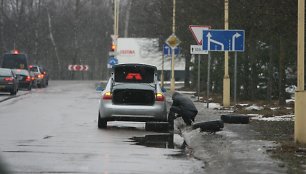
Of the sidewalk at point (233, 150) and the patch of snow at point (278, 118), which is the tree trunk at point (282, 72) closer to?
the patch of snow at point (278, 118)

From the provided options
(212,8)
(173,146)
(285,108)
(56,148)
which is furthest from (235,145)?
(212,8)

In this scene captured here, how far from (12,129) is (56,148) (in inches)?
177

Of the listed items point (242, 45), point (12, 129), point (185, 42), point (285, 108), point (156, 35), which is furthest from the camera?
point (156, 35)

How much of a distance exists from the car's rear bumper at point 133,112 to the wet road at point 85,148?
34 cm

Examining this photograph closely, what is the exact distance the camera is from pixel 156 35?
50375 millimetres

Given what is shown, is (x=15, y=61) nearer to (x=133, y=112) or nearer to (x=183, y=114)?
(x=183, y=114)

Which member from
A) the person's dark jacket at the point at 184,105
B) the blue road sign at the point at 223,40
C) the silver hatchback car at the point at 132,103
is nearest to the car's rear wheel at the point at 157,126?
the silver hatchback car at the point at 132,103

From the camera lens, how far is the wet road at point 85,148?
11344mm

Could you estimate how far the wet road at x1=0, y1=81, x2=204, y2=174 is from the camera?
37.2ft

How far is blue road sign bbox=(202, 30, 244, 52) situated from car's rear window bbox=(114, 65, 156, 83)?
4.53m

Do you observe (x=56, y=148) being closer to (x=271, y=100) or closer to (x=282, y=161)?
(x=282, y=161)

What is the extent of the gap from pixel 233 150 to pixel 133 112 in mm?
5413

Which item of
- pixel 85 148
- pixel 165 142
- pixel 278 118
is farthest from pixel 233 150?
pixel 278 118

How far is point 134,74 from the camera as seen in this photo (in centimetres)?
1992
